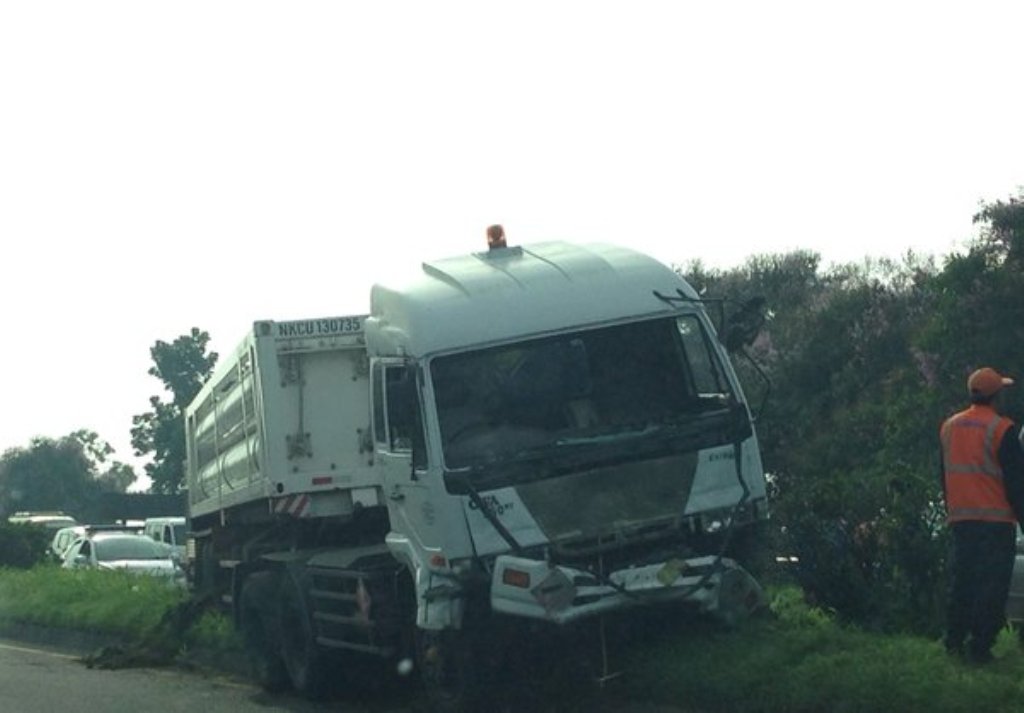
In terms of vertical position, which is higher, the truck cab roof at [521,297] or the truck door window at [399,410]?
the truck cab roof at [521,297]

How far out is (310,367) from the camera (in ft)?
51.7

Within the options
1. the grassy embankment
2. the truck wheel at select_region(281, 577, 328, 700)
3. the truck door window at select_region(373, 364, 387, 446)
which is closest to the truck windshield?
the truck door window at select_region(373, 364, 387, 446)

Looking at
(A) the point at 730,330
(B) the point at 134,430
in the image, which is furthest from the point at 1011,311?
(B) the point at 134,430

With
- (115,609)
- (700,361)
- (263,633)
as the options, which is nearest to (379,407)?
(700,361)

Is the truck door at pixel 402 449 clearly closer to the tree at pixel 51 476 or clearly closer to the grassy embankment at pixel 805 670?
the grassy embankment at pixel 805 670

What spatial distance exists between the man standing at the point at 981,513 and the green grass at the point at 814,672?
231 millimetres

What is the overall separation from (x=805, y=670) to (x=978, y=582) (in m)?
1.10

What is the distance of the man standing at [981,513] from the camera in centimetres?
1100

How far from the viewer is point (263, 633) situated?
16281 mm

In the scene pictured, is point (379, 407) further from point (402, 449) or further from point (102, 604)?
point (102, 604)

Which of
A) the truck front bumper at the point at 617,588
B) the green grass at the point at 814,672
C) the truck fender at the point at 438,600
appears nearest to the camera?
the green grass at the point at 814,672

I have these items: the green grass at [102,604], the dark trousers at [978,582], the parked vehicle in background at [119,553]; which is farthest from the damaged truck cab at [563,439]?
the parked vehicle in background at [119,553]

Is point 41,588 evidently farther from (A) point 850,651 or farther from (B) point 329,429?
(A) point 850,651

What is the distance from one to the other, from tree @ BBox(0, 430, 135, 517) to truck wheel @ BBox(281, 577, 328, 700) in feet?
346
